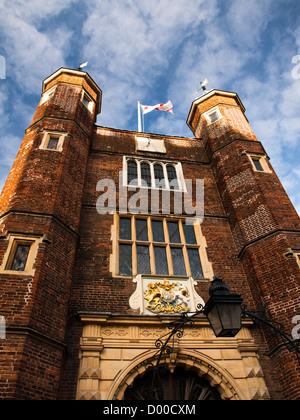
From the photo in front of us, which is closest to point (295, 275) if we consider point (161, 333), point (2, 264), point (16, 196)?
point (161, 333)

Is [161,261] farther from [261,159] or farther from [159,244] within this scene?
[261,159]

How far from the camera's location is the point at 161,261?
884 centimetres

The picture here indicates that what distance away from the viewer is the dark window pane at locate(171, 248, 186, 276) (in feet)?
28.5

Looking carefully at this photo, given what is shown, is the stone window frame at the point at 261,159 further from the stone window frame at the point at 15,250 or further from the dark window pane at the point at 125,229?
the stone window frame at the point at 15,250

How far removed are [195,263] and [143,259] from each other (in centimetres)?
152

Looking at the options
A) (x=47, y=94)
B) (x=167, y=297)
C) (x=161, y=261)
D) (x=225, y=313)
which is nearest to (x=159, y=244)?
(x=161, y=261)

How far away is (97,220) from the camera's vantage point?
9.36 metres

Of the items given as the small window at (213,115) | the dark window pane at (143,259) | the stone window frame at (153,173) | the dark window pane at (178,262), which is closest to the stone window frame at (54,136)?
the stone window frame at (153,173)

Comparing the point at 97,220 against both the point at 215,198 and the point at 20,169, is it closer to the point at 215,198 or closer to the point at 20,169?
the point at 20,169

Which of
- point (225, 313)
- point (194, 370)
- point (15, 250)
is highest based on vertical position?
point (15, 250)

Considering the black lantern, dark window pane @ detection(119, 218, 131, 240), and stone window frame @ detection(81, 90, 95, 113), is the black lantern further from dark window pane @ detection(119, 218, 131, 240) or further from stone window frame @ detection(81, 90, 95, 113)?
stone window frame @ detection(81, 90, 95, 113)

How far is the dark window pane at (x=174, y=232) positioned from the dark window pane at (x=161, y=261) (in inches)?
21.7

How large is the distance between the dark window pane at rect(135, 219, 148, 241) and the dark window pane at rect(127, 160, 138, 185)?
6.19 ft
